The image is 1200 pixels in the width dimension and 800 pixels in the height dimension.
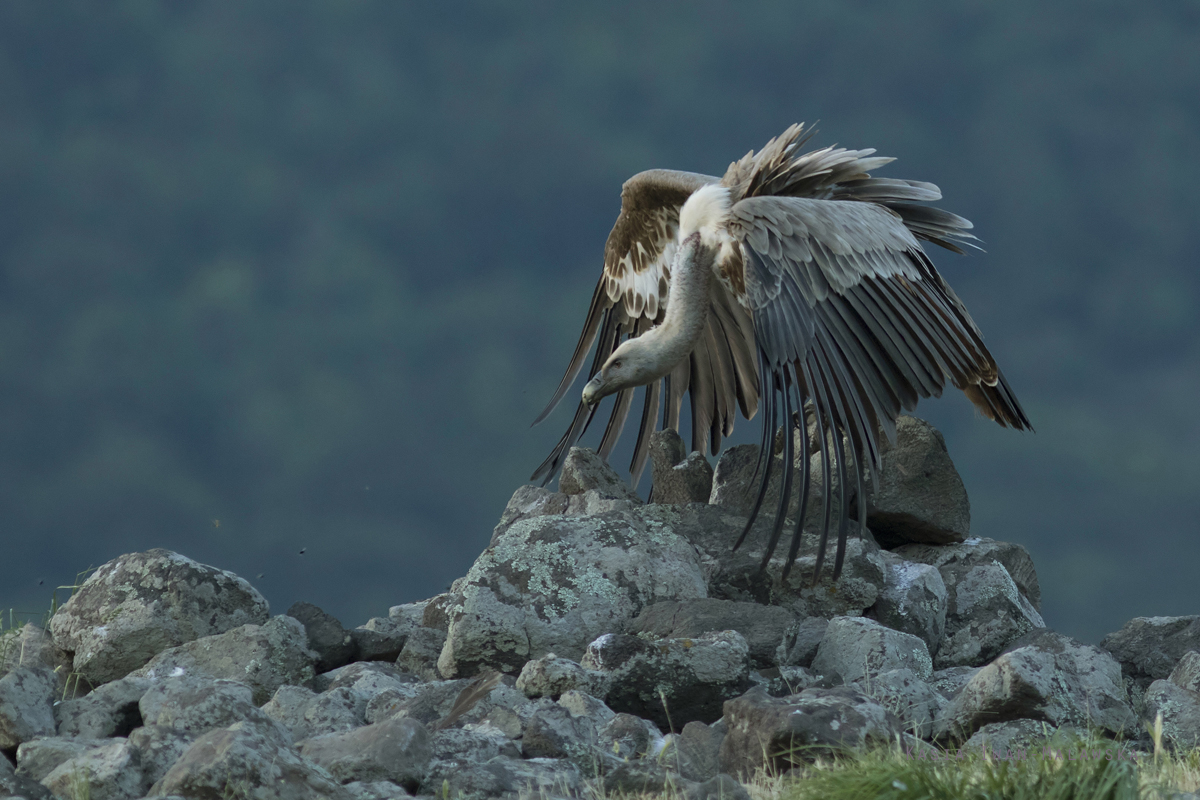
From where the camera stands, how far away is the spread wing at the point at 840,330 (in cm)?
709

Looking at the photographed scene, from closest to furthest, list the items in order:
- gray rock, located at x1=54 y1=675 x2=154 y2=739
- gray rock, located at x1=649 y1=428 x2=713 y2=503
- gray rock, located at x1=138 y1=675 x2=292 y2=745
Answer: gray rock, located at x1=138 y1=675 x2=292 y2=745
gray rock, located at x1=54 y1=675 x2=154 y2=739
gray rock, located at x1=649 y1=428 x2=713 y2=503

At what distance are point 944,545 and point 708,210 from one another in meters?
3.40

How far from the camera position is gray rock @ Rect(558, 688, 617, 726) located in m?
5.55

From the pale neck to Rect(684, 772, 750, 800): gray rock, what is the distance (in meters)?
5.33

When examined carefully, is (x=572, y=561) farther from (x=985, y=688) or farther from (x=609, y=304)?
(x=609, y=304)

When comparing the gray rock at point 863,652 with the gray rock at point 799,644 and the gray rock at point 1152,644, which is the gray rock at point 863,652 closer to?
the gray rock at point 799,644

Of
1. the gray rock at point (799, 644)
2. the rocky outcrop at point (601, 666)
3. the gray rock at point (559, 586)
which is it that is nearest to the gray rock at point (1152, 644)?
the rocky outcrop at point (601, 666)

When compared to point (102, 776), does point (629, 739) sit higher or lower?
lower

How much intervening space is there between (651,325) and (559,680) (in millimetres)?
5498

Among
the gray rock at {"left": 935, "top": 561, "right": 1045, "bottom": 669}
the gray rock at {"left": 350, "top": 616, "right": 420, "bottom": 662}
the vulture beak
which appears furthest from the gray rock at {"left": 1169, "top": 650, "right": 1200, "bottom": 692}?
the gray rock at {"left": 350, "top": 616, "right": 420, "bottom": 662}

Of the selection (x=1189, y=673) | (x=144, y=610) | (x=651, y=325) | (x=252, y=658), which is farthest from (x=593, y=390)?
(x=1189, y=673)

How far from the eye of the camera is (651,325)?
1109cm

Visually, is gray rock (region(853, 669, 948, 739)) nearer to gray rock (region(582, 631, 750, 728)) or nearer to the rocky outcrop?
the rocky outcrop

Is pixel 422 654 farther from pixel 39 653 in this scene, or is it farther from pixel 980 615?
pixel 980 615
